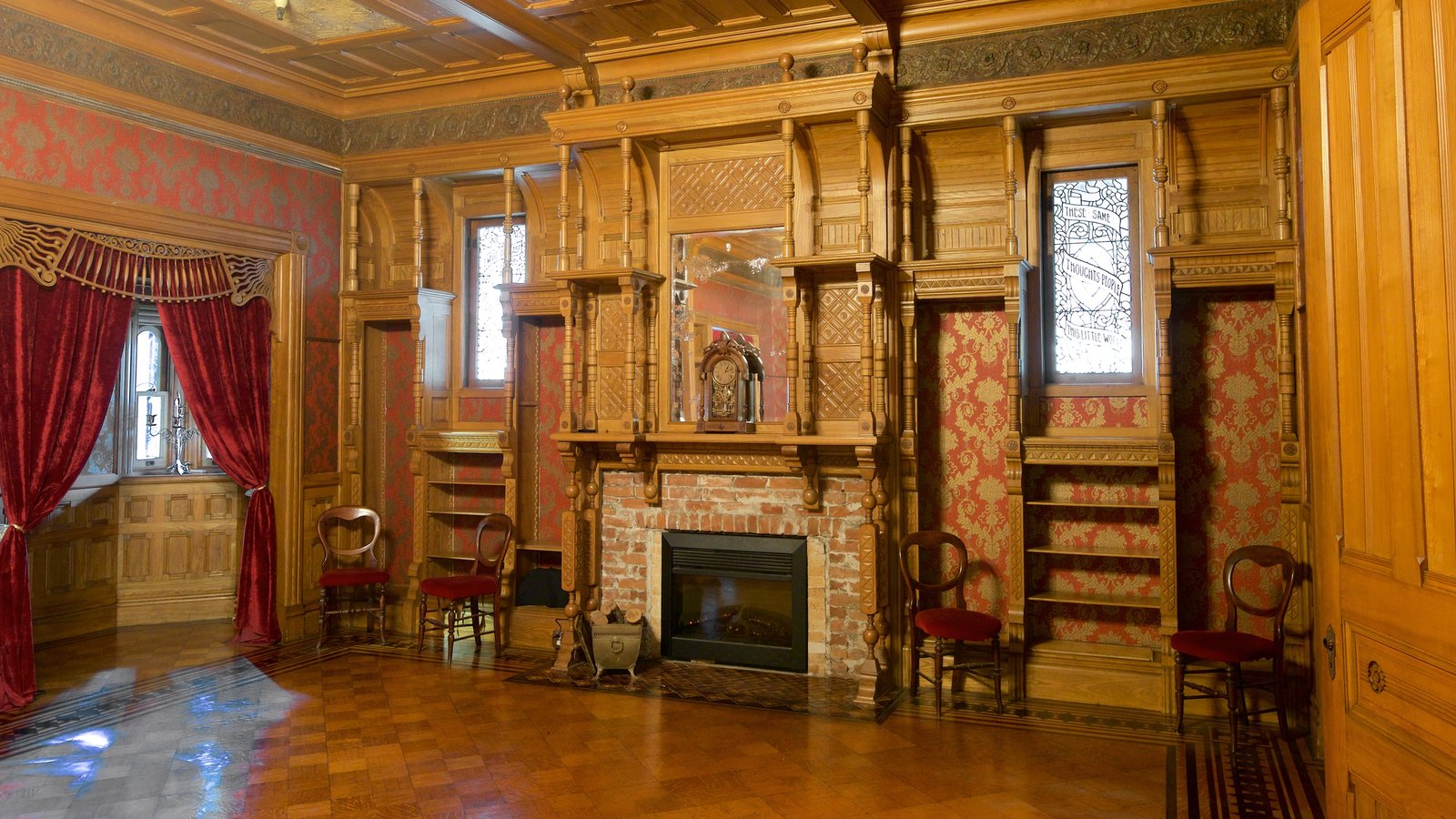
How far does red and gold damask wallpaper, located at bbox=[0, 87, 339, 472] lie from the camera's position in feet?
19.8

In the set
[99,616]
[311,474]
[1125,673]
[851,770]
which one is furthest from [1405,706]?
[99,616]

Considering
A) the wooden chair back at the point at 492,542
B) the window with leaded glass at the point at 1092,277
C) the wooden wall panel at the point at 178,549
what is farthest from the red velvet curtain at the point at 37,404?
the window with leaded glass at the point at 1092,277

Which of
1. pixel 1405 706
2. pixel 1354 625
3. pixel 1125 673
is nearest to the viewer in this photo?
pixel 1405 706

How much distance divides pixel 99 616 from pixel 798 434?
586 centimetres

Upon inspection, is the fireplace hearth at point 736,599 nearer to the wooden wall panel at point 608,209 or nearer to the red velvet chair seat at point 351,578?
the wooden wall panel at point 608,209

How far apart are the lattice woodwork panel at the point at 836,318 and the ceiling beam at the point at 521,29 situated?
7.84 feet

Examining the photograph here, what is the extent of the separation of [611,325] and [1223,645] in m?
4.29

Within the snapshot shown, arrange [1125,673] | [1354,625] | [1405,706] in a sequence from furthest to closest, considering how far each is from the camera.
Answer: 1. [1125,673]
2. [1354,625]
3. [1405,706]

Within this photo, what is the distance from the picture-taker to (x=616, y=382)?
693 cm

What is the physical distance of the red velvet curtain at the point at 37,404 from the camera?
5.89 meters

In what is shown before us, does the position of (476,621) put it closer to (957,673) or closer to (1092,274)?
(957,673)

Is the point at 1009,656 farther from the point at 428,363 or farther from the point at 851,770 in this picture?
the point at 428,363

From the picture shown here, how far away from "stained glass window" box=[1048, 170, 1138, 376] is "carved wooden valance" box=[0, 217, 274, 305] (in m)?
5.73

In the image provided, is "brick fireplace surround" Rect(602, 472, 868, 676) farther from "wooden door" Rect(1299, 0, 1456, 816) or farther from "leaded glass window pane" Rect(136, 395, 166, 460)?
"leaded glass window pane" Rect(136, 395, 166, 460)
